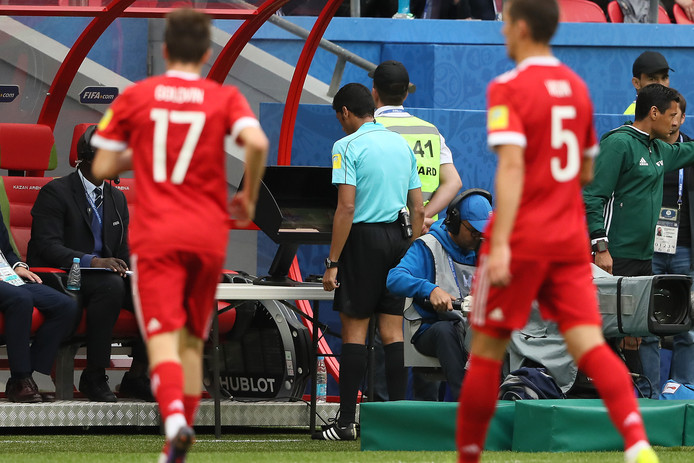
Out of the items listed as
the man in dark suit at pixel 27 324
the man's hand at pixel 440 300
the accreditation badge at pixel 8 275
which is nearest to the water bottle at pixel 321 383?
the man's hand at pixel 440 300

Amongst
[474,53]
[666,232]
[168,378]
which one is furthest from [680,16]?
[168,378]

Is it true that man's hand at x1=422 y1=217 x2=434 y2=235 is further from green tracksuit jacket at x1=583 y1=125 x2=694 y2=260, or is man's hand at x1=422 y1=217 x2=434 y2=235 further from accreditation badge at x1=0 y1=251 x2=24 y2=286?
accreditation badge at x1=0 y1=251 x2=24 y2=286

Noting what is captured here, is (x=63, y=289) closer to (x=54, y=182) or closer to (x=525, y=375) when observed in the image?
(x=54, y=182)

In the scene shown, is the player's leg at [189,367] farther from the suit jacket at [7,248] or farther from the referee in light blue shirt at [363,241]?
the suit jacket at [7,248]

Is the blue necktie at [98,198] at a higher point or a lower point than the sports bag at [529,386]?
higher

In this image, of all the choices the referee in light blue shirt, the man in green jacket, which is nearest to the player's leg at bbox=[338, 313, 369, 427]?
the referee in light blue shirt

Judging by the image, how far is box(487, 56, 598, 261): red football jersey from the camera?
3.77 m

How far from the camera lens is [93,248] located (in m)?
7.44

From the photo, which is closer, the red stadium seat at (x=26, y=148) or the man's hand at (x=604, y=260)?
the man's hand at (x=604, y=260)

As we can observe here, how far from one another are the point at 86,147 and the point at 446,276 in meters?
2.45

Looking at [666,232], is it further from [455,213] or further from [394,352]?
[394,352]

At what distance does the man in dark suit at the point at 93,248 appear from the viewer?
7.09 meters

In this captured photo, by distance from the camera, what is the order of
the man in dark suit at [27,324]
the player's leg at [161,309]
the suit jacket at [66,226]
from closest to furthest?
the player's leg at [161,309]
the man in dark suit at [27,324]
the suit jacket at [66,226]

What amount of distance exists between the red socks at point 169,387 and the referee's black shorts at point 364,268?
103 inches
